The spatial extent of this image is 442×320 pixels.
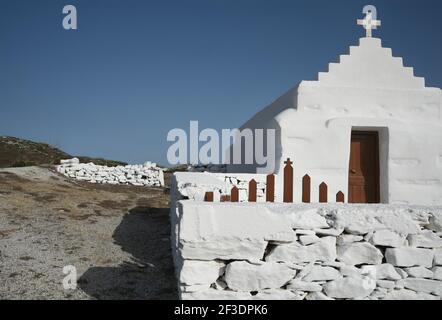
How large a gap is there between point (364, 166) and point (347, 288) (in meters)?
6.14

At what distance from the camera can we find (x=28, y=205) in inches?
419

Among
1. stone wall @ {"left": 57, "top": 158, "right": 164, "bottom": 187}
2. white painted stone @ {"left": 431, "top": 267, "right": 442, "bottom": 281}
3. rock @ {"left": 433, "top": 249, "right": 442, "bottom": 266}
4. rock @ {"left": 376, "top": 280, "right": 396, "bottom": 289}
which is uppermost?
stone wall @ {"left": 57, "top": 158, "right": 164, "bottom": 187}

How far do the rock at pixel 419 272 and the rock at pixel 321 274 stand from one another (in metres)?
0.80

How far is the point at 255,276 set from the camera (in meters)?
3.73

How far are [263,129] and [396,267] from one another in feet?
22.6

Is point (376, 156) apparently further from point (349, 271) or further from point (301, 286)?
point (301, 286)

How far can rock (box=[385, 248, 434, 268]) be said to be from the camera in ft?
12.9

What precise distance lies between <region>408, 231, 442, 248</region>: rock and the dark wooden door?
17.8ft

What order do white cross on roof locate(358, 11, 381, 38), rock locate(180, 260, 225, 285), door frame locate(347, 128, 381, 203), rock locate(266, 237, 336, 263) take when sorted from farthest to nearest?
white cross on roof locate(358, 11, 381, 38) → door frame locate(347, 128, 381, 203) → rock locate(266, 237, 336, 263) → rock locate(180, 260, 225, 285)

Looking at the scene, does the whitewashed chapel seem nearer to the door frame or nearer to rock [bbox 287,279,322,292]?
the door frame

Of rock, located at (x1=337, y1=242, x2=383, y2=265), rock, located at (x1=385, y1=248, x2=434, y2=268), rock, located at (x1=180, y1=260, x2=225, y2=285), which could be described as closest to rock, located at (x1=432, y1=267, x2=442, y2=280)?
rock, located at (x1=385, y1=248, x2=434, y2=268)

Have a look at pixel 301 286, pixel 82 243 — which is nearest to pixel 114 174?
pixel 82 243
